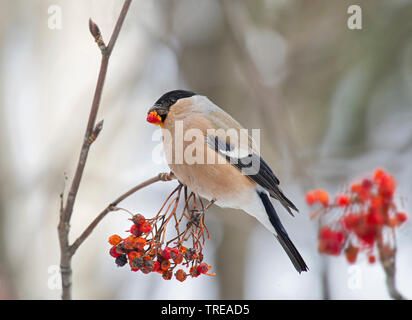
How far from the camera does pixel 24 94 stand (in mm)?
3705

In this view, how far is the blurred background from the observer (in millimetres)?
3250

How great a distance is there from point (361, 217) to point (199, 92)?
2417mm

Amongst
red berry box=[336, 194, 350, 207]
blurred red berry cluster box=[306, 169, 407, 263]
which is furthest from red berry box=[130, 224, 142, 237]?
red berry box=[336, 194, 350, 207]

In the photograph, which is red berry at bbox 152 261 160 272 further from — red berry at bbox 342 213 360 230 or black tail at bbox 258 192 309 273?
red berry at bbox 342 213 360 230

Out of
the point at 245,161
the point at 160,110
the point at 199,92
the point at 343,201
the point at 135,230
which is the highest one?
the point at 199,92

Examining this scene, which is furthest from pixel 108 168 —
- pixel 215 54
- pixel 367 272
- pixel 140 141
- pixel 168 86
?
pixel 367 272

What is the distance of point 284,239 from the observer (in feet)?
6.30

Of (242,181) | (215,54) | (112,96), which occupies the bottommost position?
(242,181)

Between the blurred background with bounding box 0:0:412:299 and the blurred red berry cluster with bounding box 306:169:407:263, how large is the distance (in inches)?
33.9

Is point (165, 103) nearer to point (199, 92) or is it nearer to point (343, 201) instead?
point (343, 201)

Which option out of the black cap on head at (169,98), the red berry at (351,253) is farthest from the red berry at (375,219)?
the black cap on head at (169,98)

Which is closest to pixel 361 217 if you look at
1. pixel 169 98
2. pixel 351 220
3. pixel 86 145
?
pixel 351 220
